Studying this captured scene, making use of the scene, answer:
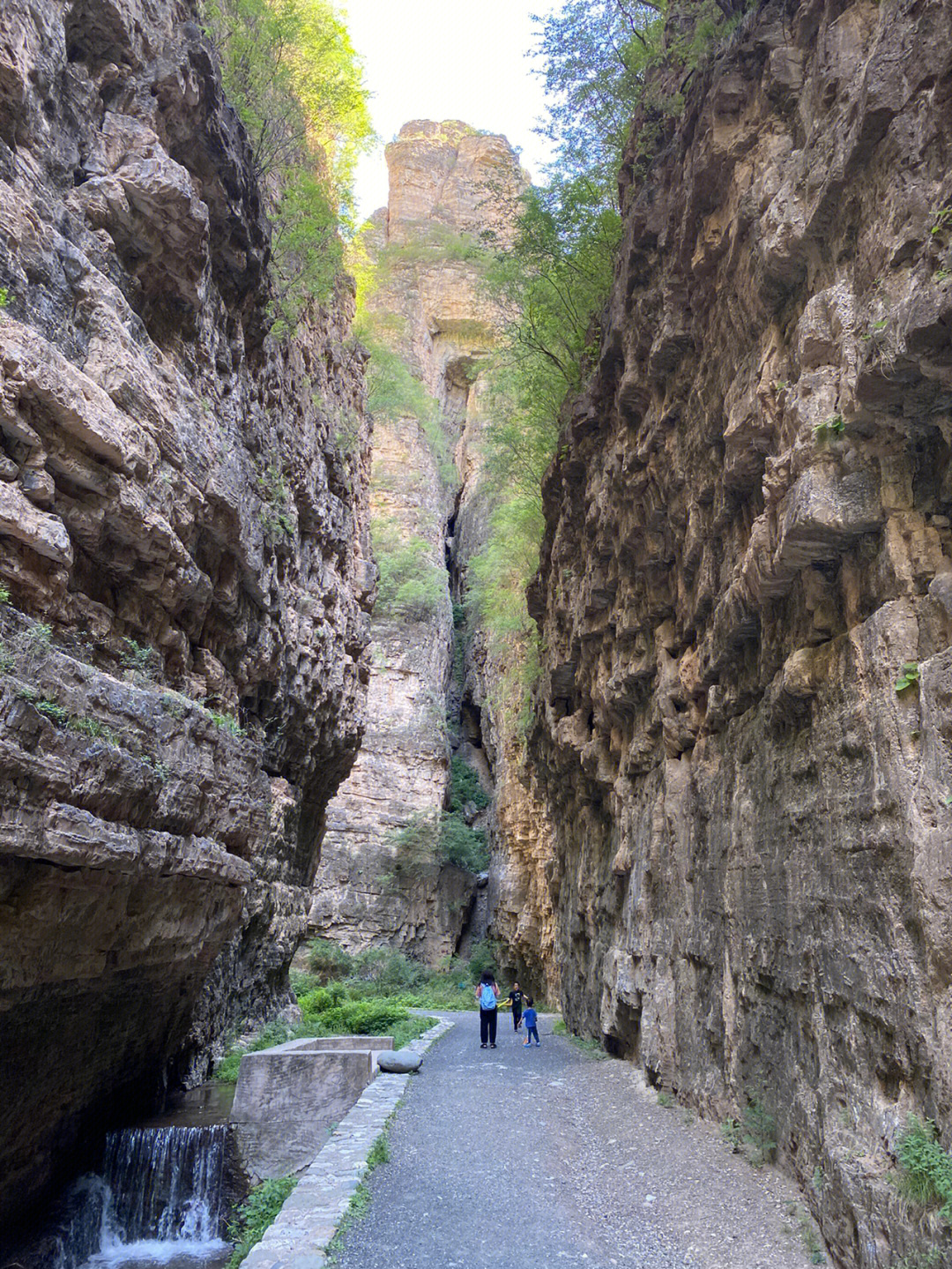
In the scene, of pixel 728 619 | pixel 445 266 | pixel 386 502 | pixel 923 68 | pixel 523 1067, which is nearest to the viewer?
pixel 923 68

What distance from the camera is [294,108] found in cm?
1300

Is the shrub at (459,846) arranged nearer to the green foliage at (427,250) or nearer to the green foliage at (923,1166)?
the green foliage at (923,1166)

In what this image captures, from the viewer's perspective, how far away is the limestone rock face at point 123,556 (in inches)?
247

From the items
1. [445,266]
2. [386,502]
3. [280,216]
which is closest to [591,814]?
[280,216]

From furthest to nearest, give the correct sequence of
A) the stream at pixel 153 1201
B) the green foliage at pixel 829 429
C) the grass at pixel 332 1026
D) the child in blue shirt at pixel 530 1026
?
the child in blue shirt at pixel 530 1026 < the grass at pixel 332 1026 < the stream at pixel 153 1201 < the green foliage at pixel 829 429

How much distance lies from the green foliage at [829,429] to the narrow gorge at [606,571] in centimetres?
2

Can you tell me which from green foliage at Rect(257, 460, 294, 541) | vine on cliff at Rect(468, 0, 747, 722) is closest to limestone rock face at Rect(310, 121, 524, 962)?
vine on cliff at Rect(468, 0, 747, 722)

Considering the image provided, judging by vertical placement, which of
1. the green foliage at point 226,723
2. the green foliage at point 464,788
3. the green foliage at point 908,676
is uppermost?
the green foliage at point 464,788

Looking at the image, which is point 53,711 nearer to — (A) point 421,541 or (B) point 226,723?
(B) point 226,723

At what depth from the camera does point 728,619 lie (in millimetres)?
7090

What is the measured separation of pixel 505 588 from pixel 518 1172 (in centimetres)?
2071

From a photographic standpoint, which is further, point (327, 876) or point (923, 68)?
point (327, 876)

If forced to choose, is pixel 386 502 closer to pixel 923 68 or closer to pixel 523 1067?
pixel 523 1067

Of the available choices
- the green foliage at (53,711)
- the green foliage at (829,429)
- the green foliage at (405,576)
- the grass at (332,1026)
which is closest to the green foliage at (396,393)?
the green foliage at (405,576)
